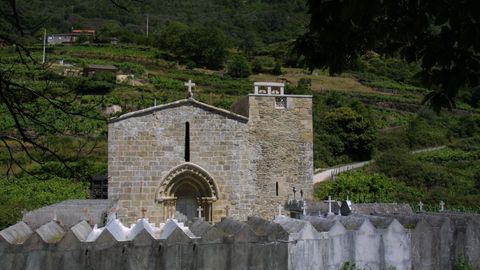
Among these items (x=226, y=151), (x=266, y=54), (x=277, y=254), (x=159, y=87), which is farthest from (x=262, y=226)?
(x=266, y=54)

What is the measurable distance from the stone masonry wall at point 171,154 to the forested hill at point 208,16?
2818 inches

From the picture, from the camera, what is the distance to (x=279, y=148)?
22688mm

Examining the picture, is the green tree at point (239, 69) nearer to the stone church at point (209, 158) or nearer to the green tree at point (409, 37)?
the stone church at point (209, 158)

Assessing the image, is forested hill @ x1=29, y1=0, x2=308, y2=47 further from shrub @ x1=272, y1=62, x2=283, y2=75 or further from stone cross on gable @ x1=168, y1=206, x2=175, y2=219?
stone cross on gable @ x1=168, y1=206, x2=175, y2=219

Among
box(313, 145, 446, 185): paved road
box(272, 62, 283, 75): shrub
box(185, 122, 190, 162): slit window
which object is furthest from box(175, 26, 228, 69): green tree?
box(185, 122, 190, 162): slit window

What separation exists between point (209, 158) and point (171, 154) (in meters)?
1.34

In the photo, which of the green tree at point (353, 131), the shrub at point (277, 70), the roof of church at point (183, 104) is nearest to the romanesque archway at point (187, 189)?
the roof of church at point (183, 104)

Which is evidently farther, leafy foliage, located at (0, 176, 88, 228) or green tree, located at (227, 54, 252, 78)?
green tree, located at (227, 54, 252, 78)

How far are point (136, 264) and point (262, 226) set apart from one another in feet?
7.44

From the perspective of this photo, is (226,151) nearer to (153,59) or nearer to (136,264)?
(136,264)

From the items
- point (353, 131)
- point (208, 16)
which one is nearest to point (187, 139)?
point (353, 131)

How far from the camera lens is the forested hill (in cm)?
10212

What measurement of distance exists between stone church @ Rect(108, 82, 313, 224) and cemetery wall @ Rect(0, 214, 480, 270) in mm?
10547

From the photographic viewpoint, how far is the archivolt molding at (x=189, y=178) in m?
21.4
